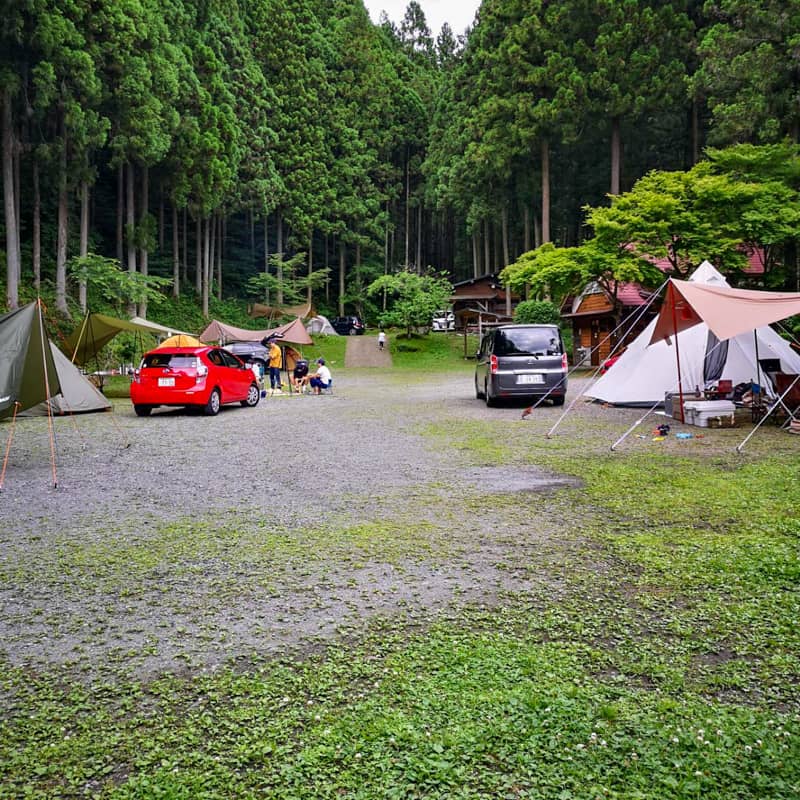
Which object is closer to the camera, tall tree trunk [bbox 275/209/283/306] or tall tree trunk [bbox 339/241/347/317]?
tall tree trunk [bbox 275/209/283/306]

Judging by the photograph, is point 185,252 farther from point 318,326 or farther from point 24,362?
point 24,362

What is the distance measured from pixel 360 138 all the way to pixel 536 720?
53.8m

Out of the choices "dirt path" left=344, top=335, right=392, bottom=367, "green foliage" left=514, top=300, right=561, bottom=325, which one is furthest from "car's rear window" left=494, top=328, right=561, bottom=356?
"dirt path" left=344, top=335, right=392, bottom=367

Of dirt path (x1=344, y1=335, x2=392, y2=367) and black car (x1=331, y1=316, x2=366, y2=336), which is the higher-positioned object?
black car (x1=331, y1=316, x2=366, y2=336)

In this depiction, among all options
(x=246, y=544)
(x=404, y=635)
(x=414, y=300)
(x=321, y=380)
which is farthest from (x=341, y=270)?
(x=404, y=635)

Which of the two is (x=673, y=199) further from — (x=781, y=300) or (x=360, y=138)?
(x=360, y=138)

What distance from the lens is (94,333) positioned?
1616 cm

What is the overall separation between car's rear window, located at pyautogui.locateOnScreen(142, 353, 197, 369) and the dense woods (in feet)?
37.2

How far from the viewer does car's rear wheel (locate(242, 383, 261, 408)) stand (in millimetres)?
14965

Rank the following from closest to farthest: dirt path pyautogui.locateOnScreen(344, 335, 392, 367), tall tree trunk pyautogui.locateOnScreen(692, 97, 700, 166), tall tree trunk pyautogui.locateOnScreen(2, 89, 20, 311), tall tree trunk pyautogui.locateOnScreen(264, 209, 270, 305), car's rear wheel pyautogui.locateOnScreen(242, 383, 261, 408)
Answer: car's rear wheel pyautogui.locateOnScreen(242, 383, 261, 408)
tall tree trunk pyautogui.locateOnScreen(2, 89, 20, 311)
tall tree trunk pyautogui.locateOnScreen(692, 97, 700, 166)
dirt path pyautogui.locateOnScreen(344, 335, 392, 367)
tall tree trunk pyautogui.locateOnScreen(264, 209, 270, 305)

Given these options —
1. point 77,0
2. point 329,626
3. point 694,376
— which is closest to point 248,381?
point 694,376

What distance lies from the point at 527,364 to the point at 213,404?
20.9 feet

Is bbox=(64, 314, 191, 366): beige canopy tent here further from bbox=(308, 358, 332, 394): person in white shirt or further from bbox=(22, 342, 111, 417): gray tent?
bbox=(308, 358, 332, 394): person in white shirt

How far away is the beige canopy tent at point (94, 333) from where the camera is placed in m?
15.7
